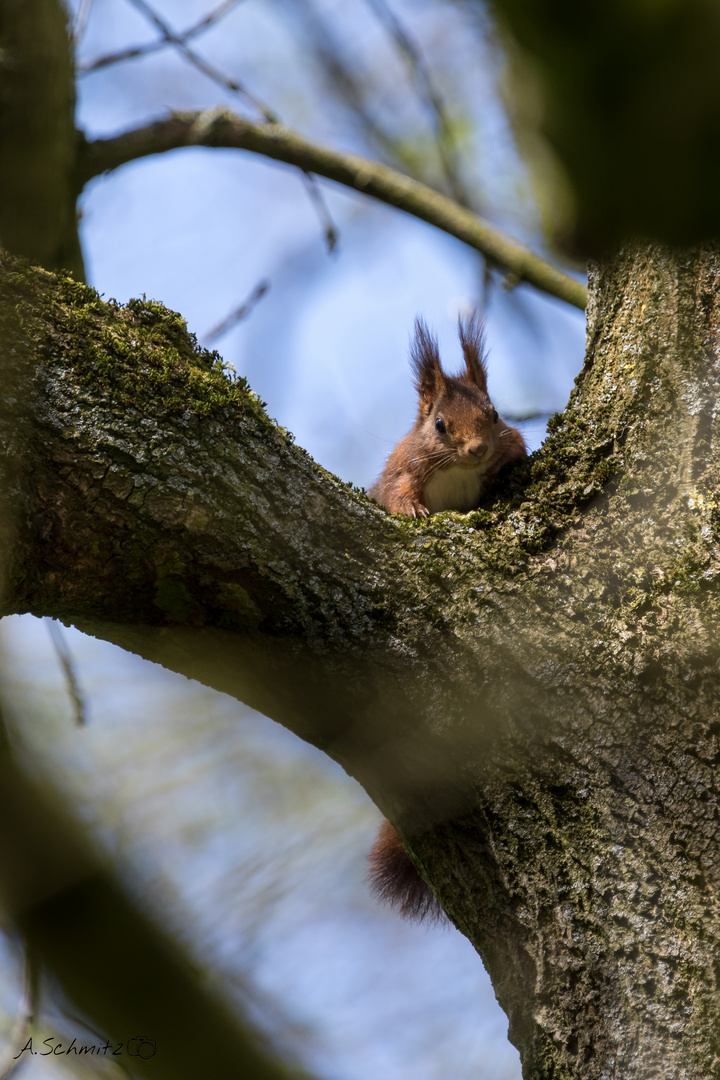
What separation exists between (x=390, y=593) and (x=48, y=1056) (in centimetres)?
120

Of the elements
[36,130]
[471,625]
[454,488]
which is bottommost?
[471,625]

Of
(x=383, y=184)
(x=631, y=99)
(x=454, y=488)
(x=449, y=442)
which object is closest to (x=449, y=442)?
(x=449, y=442)

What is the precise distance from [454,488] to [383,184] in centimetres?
133

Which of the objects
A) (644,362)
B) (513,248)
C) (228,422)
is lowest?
(228,422)

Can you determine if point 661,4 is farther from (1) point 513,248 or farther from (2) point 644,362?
(1) point 513,248

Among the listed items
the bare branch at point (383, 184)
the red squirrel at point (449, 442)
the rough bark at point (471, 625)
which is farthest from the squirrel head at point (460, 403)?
the rough bark at point (471, 625)

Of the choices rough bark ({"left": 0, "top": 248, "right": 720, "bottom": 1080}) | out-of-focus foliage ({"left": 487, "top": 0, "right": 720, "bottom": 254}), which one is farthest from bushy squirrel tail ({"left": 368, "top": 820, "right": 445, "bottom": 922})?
out-of-focus foliage ({"left": 487, "top": 0, "right": 720, "bottom": 254})

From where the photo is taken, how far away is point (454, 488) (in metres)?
3.57

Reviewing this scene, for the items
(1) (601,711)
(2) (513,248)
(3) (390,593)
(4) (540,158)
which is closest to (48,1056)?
(3) (390,593)

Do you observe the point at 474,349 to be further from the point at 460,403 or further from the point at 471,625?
the point at 471,625

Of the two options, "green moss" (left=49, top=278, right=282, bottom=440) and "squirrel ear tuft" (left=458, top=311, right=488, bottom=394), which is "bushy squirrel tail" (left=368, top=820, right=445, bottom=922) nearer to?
"green moss" (left=49, top=278, right=282, bottom=440)

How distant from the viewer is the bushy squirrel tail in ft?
8.11

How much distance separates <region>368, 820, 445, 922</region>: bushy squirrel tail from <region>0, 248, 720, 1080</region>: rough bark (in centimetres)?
55

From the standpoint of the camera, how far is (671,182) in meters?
0.46
